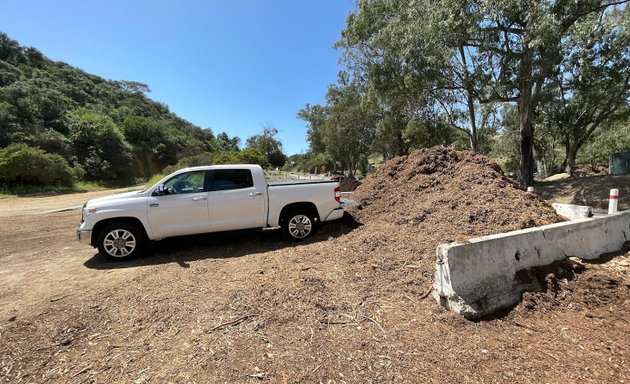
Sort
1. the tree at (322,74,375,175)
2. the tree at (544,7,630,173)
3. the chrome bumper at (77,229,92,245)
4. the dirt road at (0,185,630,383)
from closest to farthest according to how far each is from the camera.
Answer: the dirt road at (0,185,630,383)
the chrome bumper at (77,229,92,245)
the tree at (544,7,630,173)
the tree at (322,74,375,175)

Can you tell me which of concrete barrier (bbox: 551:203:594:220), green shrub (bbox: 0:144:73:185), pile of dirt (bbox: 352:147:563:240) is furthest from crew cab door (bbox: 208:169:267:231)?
green shrub (bbox: 0:144:73:185)

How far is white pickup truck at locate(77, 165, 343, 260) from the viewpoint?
5977 mm

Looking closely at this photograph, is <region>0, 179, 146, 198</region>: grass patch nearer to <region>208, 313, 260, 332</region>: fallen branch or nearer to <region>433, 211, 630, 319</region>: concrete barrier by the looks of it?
<region>208, 313, 260, 332</region>: fallen branch

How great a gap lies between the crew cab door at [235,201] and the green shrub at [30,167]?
1008 inches

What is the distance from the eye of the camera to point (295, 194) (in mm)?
6820

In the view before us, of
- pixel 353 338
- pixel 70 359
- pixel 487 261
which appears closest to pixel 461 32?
pixel 487 261

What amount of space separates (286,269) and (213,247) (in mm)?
2301

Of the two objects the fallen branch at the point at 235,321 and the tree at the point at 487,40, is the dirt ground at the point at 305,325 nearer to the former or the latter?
the fallen branch at the point at 235,321

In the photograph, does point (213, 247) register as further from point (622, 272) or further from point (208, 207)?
point (622, 272)

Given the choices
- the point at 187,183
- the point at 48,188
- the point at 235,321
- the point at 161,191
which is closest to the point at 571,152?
the point at 187,183

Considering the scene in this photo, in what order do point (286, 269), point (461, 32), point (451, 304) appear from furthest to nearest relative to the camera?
point (461, 32)
point (286, 269)
point (451, 304)

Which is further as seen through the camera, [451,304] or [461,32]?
[461,32]

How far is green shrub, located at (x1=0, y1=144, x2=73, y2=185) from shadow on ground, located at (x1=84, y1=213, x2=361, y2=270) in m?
24.0

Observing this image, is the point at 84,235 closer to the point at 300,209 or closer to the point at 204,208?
the point at 204,208
